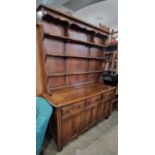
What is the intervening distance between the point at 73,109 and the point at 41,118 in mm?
563

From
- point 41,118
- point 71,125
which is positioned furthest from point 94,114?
point 41,118

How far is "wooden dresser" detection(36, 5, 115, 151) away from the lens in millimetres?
1760

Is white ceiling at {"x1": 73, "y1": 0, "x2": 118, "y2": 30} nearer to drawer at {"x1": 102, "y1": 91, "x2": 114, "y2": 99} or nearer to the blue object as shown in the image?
drawer at {"x1": 102, "y1": 91, "x2": 114, "y2": 99}

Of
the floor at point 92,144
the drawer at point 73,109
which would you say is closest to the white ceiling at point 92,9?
the drawer at point 73,109

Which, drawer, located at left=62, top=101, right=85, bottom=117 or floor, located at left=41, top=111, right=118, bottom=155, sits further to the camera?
floor, located at left=41, top=111, right=118, bottom=155

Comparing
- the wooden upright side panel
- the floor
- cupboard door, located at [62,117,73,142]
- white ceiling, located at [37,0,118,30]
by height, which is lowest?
the floor

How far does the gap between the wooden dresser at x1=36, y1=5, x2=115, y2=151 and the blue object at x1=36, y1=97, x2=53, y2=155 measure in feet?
0.33

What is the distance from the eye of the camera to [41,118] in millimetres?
1324

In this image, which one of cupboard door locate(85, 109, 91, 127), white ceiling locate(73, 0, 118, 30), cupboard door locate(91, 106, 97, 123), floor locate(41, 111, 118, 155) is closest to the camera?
floor locate(41, 111, 118, 155)

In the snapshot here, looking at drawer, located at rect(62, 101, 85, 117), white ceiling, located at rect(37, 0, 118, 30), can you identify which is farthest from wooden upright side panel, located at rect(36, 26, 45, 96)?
white ceiling, located at rect(37, 0, 118, 30)
